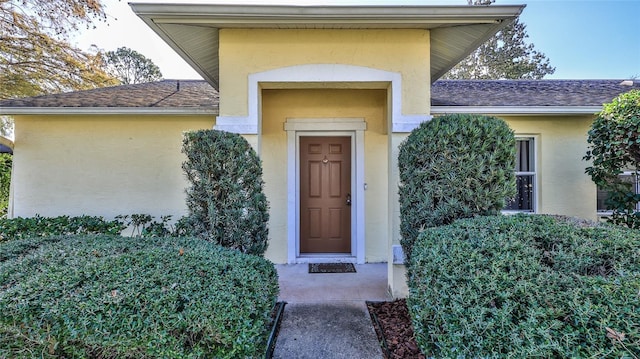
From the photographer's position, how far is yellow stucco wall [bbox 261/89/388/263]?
5016mm

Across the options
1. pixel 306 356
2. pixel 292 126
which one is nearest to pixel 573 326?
pixel 306 356

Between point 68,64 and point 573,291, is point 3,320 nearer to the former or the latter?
point 573,291

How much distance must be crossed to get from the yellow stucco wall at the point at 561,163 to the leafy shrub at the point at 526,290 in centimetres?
330

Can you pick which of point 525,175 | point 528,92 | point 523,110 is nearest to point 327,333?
point 525,175

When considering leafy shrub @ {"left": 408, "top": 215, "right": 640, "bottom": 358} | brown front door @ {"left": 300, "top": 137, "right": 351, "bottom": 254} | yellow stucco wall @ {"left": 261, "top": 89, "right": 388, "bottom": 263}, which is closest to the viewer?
leafy shrub @ {"left": 408, "top": 215, "right": 640, "bottom": 358}

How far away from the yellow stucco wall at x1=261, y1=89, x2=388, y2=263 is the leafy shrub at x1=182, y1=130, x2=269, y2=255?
2001 millimetres

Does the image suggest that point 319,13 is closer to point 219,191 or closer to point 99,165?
point 219,191

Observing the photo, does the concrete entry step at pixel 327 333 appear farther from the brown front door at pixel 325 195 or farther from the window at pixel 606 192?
the window at pixel 606 192

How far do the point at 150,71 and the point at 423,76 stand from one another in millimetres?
22486

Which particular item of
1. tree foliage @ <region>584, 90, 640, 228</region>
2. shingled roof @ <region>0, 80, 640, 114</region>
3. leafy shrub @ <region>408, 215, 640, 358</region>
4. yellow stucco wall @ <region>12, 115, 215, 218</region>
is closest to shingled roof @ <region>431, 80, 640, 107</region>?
shingled roof @ <region>0, 80, 640, 114</region>

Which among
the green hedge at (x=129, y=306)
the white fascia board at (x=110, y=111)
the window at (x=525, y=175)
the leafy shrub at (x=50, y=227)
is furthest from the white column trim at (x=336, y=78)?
the leafy shrub at (x=50, y=227)

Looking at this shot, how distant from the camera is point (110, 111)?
187 inches

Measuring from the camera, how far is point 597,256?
1854 mm

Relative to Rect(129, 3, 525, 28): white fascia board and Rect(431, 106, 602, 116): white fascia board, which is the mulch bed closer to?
Rect(431, 106, 602, 116): white fascia board
